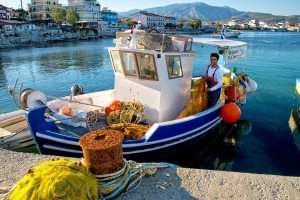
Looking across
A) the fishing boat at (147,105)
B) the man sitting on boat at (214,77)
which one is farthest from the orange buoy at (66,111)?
the man sitting on boat at (214,77)

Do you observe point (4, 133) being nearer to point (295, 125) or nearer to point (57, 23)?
point (295, 125)

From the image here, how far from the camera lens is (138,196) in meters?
4.07

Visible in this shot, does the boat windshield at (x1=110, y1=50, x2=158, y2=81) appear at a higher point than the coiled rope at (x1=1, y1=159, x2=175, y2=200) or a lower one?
higher

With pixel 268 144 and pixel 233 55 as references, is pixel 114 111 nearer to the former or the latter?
pixel 268 144

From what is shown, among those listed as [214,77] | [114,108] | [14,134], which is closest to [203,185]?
[114,108]

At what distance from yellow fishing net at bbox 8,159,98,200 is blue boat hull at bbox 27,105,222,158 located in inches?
123

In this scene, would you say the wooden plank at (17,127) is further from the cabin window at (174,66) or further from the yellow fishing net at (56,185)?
the yellow fishing net at (56,185)

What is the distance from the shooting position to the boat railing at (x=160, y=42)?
7609mm

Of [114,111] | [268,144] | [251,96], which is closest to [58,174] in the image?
[114,111]

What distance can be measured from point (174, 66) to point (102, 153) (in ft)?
15.8

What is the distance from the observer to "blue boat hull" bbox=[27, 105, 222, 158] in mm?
6594

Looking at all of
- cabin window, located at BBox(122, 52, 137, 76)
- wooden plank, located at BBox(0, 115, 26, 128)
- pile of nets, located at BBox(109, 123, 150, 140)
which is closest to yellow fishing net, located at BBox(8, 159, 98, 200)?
pile of nets, located at BBox(109, 123, 150, 140)

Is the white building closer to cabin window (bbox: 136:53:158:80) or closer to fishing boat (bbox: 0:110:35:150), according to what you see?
fishing boat (bbox: 0:110:35:150)

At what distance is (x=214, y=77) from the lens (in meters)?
8.88
